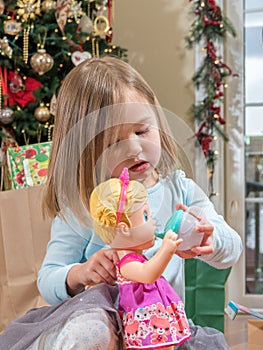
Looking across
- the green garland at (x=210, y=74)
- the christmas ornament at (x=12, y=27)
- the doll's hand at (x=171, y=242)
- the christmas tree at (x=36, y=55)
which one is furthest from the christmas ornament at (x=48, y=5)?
the doll's hand at (x=171, y=242)

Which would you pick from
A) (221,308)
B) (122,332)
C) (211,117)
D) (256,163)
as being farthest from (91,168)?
(256,163)

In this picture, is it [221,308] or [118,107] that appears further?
[221,308]

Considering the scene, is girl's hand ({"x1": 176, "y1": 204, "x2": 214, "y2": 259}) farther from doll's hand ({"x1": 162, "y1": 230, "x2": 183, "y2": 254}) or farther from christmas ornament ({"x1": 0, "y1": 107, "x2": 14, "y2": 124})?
christmas ornament ({"x1": 0, "y1": 107, "x2": 14, "y2": 124})

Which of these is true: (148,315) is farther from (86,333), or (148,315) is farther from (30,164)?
(30,164)

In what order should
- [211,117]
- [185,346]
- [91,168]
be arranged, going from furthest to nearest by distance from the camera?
[211,117]
[185,346]
[91,168]

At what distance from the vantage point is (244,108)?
127 inches

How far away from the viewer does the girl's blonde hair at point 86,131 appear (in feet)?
2.87

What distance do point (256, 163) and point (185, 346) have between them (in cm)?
231

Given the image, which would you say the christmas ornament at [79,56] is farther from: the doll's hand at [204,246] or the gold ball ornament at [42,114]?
the doll's hand at [204,246]

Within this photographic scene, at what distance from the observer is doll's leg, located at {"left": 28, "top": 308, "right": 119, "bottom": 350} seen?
901 millimetres

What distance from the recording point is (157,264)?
82 cm

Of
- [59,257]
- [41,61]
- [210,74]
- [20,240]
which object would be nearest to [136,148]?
[59,257]

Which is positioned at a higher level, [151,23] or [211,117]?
[151,23]

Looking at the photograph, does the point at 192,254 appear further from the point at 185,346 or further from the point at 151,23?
the point at 151,23
